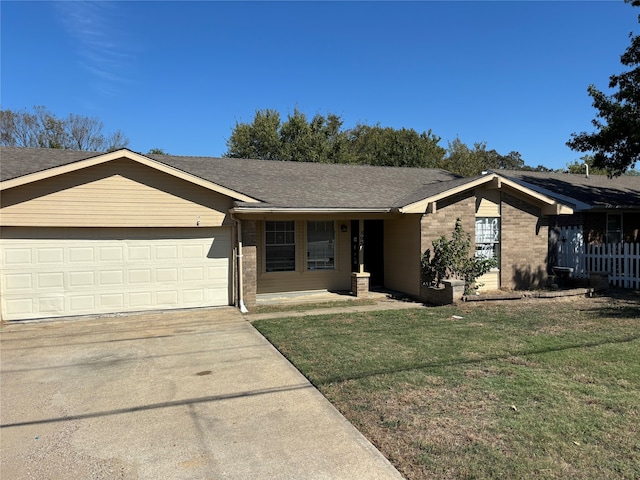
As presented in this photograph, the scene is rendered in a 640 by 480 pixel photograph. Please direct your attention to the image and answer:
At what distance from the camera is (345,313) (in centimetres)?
1008

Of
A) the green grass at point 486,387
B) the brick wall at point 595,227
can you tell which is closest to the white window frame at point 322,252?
the green grass at point 486,387

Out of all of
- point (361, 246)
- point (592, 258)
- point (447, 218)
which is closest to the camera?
point (447, 218)

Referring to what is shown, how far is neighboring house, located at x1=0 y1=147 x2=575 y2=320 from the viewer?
31.5 feet

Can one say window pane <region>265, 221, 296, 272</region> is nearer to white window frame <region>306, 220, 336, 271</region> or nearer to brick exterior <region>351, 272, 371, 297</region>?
white window frame <region>306, 220, 336, 271</region>

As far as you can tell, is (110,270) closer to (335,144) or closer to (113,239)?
(113,239)

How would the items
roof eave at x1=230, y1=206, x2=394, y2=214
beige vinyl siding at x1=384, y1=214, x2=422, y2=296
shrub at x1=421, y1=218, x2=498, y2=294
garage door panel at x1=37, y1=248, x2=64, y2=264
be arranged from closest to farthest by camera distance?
1. garage door panel at x1=37, y1=248, x2=64, y2=264
2. roof eave at x1=230, y1=206, x2=394, y2=214
3. shrub at x1=421, y1=218, x2=498, y2=294
4. beige vinyl siding at x1=384, y1=214, x2=422, y2=296

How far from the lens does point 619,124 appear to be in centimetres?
1366

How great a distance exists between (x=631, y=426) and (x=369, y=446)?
8.34 ft

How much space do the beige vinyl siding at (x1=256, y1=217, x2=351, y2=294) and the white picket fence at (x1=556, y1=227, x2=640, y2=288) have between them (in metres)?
6.96

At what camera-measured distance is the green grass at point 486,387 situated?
367 centimetres

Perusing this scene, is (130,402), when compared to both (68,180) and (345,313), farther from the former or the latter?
(68,180)

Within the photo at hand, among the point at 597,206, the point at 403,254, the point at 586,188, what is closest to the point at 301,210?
the point at 403,254

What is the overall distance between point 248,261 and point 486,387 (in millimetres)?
7028

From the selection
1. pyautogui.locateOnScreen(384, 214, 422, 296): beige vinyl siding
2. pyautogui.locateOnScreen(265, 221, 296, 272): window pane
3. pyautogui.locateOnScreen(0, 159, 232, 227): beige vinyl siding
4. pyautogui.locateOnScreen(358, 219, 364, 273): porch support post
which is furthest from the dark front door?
pyautogui.locateOnScreen(0, 159, 232, 227): beige vinyl siding
